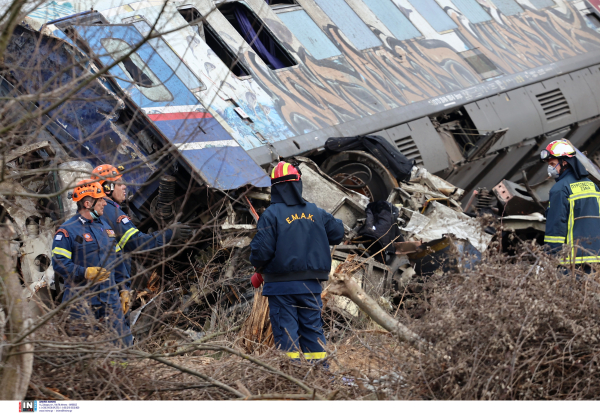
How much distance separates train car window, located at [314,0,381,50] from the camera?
1045 cm

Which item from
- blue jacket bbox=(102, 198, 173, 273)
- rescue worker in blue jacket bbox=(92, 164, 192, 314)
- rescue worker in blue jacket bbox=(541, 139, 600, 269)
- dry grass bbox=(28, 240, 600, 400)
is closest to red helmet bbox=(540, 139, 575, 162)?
rescue worker in blue jacket bbox=(541, 139, 600, 269)

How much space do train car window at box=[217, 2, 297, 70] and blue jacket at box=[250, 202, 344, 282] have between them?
432cm

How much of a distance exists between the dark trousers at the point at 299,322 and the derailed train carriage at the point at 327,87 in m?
1.47

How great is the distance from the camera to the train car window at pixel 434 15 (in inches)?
449

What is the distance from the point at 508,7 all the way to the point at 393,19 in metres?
2.58

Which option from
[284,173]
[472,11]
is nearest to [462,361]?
[284,173]

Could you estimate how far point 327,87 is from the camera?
31.5ft

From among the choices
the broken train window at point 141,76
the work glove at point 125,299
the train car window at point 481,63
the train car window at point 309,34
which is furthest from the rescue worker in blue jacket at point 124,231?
the train car window at point 481,63

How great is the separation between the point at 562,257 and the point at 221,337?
9.68 ft

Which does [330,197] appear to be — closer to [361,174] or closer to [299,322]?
[361,174]

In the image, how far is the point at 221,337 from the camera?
6309 mm

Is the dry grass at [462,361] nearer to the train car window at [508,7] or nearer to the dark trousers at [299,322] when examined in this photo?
the dark trousers at [299,322]

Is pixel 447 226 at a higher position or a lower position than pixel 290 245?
lower

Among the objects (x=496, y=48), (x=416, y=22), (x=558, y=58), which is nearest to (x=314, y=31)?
(x=416, y=22)
